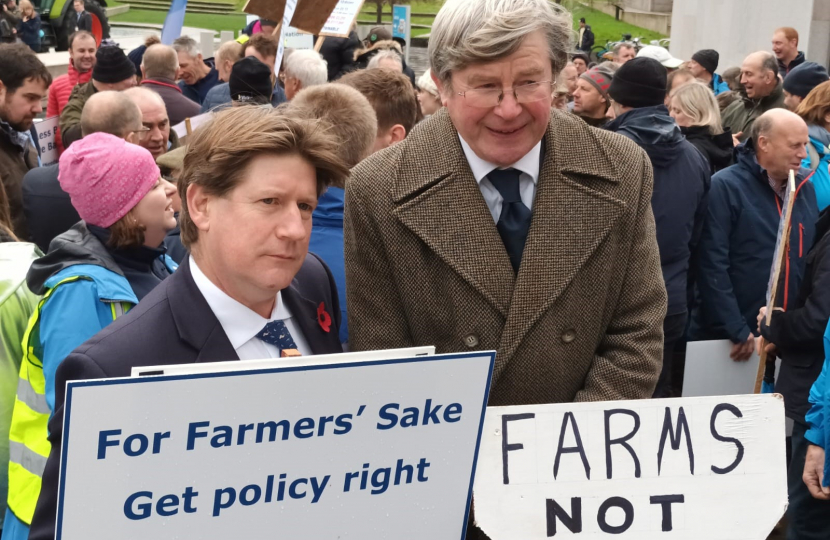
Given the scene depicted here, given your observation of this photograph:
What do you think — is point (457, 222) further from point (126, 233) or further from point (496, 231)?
point (126, 233)

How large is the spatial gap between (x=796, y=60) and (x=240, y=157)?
12.0 meters

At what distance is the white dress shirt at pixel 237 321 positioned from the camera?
1961 millimetres

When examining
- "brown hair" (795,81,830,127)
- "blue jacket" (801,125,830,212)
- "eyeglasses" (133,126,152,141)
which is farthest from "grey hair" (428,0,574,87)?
"brown hair" (795,81,830,127)

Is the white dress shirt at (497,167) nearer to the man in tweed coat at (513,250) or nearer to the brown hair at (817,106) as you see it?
the man in tweed coat at (513,250)

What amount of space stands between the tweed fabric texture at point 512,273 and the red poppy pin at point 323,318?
0.12 m

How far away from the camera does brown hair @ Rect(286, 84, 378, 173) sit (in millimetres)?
3516

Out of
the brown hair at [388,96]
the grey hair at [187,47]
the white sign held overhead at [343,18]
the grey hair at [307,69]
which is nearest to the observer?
the brown hair at [388,96]

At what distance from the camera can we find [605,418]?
209 centimetres

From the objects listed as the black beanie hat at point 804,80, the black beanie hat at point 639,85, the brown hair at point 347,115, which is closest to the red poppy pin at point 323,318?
the brown hair at point 347,115

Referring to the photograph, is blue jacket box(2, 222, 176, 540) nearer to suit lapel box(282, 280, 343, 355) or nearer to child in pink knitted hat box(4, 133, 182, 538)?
child in pink knitted hat box(4, 133, 182, 538)

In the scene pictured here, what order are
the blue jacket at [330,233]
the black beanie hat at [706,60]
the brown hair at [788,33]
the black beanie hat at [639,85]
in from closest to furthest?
the blue jacket at [330,233] < the black beanie hat at [639,85] < the black beanie hat at [706,60] < the brown hair at [788,33]

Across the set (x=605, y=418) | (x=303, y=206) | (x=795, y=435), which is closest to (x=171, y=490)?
(x=303, y=206)

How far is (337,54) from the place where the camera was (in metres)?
11.4

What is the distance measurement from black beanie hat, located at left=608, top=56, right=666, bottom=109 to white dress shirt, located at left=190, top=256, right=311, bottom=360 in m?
3.64
